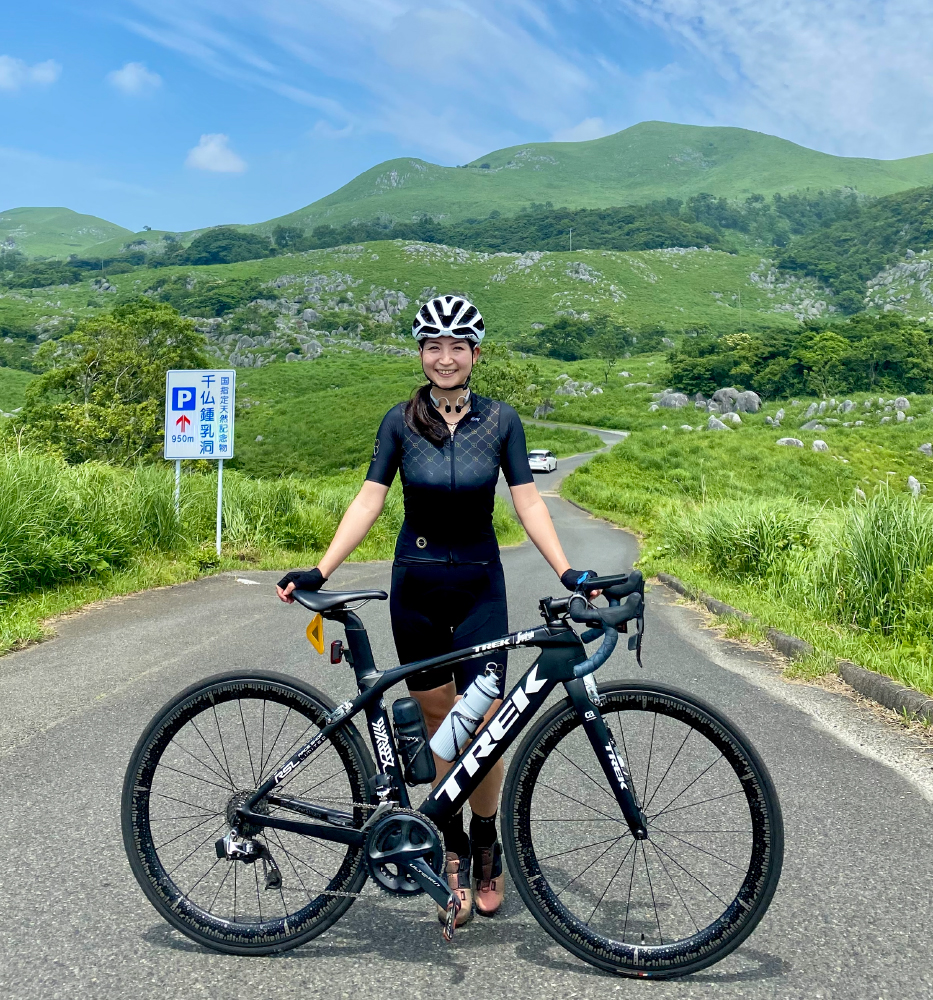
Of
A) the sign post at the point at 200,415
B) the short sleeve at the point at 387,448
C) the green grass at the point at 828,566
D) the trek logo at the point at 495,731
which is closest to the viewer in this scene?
the trek logo at the point at 495,731

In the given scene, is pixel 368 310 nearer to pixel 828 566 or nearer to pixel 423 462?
pixel 828 566

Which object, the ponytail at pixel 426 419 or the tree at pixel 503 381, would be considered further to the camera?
the tree at pixel 503 381

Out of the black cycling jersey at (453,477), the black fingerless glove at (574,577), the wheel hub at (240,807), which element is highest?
the black cycling jersey at (453,477)

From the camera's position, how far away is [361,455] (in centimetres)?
7144

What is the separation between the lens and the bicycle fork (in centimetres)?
281

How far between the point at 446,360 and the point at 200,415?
44.0 feet

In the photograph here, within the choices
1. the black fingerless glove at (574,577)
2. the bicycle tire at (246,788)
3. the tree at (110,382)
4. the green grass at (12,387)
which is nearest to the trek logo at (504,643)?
the black fingerless glove at (574,577)

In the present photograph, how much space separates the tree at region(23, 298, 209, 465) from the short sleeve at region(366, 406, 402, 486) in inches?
1450

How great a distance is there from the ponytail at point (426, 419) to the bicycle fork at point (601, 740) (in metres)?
0.99

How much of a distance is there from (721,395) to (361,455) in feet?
137

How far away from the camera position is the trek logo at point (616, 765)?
283cm

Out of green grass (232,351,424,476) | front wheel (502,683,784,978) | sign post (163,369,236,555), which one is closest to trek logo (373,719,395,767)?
front wheel (502,683,784,978)

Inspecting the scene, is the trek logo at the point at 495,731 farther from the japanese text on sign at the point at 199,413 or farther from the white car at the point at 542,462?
the white car at the point at 542,462

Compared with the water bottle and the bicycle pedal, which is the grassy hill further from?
the bicycle pedal
